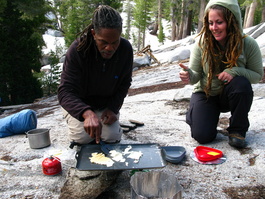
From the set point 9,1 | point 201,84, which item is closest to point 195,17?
point 9,1

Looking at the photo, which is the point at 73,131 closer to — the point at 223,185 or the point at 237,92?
the point at 223,185

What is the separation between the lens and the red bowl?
2.70 m

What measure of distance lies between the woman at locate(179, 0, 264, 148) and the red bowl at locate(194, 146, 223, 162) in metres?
0.22

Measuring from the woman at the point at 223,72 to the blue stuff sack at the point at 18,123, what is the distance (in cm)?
238

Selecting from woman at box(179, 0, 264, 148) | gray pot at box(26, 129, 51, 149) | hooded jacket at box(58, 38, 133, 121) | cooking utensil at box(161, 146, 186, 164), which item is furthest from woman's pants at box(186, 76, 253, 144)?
gray pot at box(26, 129, 51, 149)

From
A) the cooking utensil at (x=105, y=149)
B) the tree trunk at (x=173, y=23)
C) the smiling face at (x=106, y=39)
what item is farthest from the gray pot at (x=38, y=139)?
the tree trunk at (x=173, y=23)

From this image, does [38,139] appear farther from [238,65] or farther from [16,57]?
[16,57]

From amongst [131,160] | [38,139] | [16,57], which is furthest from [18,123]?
[16,57]

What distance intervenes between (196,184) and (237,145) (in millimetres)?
897

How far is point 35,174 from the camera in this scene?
263 centimetres

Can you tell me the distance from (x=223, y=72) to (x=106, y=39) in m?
1.45

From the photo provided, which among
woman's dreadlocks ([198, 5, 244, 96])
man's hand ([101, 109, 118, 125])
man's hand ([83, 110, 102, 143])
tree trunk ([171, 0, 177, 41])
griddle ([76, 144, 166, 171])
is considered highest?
tree trunk ([171, 0, 177, 41])

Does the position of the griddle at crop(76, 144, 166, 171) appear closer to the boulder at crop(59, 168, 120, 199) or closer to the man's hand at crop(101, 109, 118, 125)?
the boulder at crop(59, 168, 120, 199)

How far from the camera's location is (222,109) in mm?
3258
